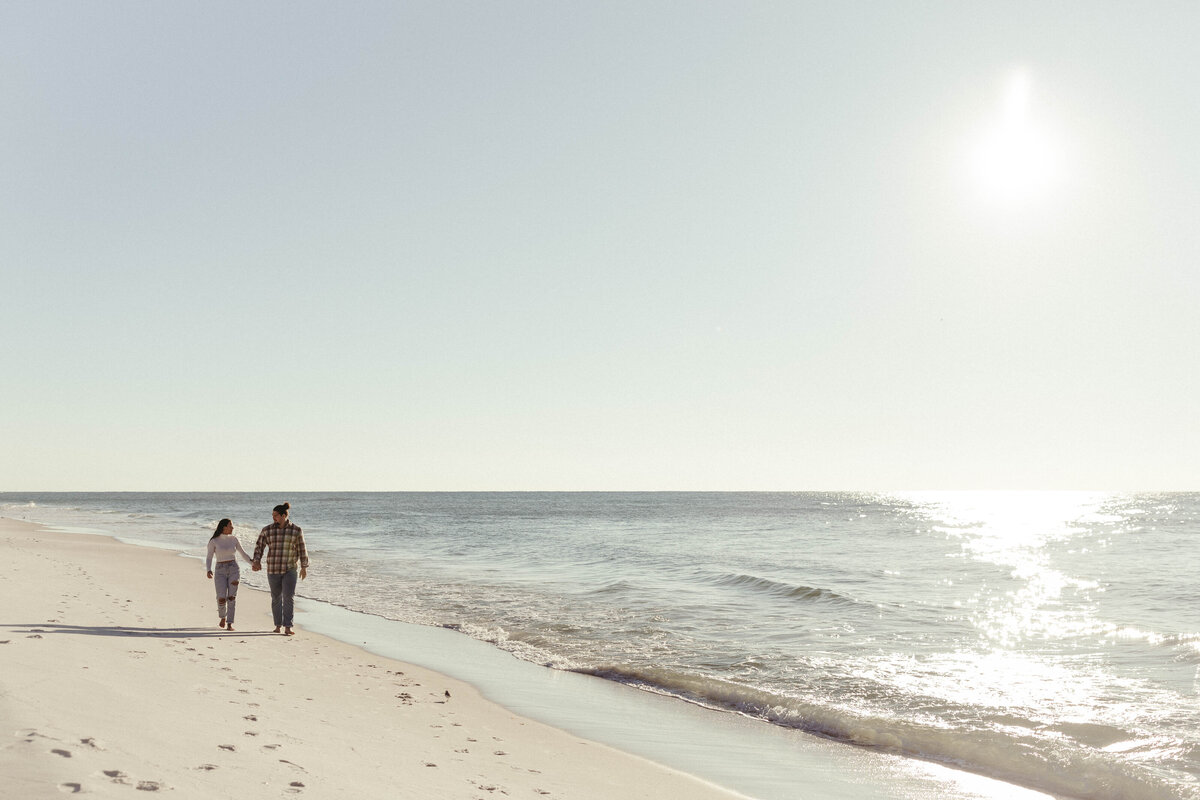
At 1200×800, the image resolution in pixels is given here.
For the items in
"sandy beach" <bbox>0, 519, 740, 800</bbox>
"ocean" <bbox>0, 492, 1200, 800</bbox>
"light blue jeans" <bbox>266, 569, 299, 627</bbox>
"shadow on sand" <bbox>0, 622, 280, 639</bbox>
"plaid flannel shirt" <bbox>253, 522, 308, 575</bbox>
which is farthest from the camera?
"light blue jeans" <bbox>266, 569, 299, 627</bbox>

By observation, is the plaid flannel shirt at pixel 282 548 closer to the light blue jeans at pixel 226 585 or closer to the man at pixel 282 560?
the man at pixel 282 560

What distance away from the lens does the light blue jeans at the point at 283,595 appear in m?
12.7

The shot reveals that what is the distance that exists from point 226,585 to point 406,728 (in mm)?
6684

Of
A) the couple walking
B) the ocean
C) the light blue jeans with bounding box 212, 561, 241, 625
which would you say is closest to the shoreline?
the light blue jeans with bounding box 212, 561, 241, 625

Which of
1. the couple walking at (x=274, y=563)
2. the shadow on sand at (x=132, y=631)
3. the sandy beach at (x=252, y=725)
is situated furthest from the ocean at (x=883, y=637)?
the shadow on sand at (x=132, y=631)

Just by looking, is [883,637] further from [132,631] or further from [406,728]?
[132,631]

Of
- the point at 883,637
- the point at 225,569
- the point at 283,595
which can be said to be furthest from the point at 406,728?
the point at 883,637

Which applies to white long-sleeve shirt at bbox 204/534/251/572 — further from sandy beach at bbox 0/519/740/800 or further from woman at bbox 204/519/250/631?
sandy beach at bbox 0/519/740/800

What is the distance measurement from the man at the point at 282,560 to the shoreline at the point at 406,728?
24.1 inches

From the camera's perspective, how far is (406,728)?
25.0 ft

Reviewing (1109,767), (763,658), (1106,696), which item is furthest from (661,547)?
(1109,767)

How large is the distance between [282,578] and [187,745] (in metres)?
7.54

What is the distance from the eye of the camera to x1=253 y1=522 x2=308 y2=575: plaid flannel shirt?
12492 mm

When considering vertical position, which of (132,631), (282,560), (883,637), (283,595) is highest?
(282,560)
